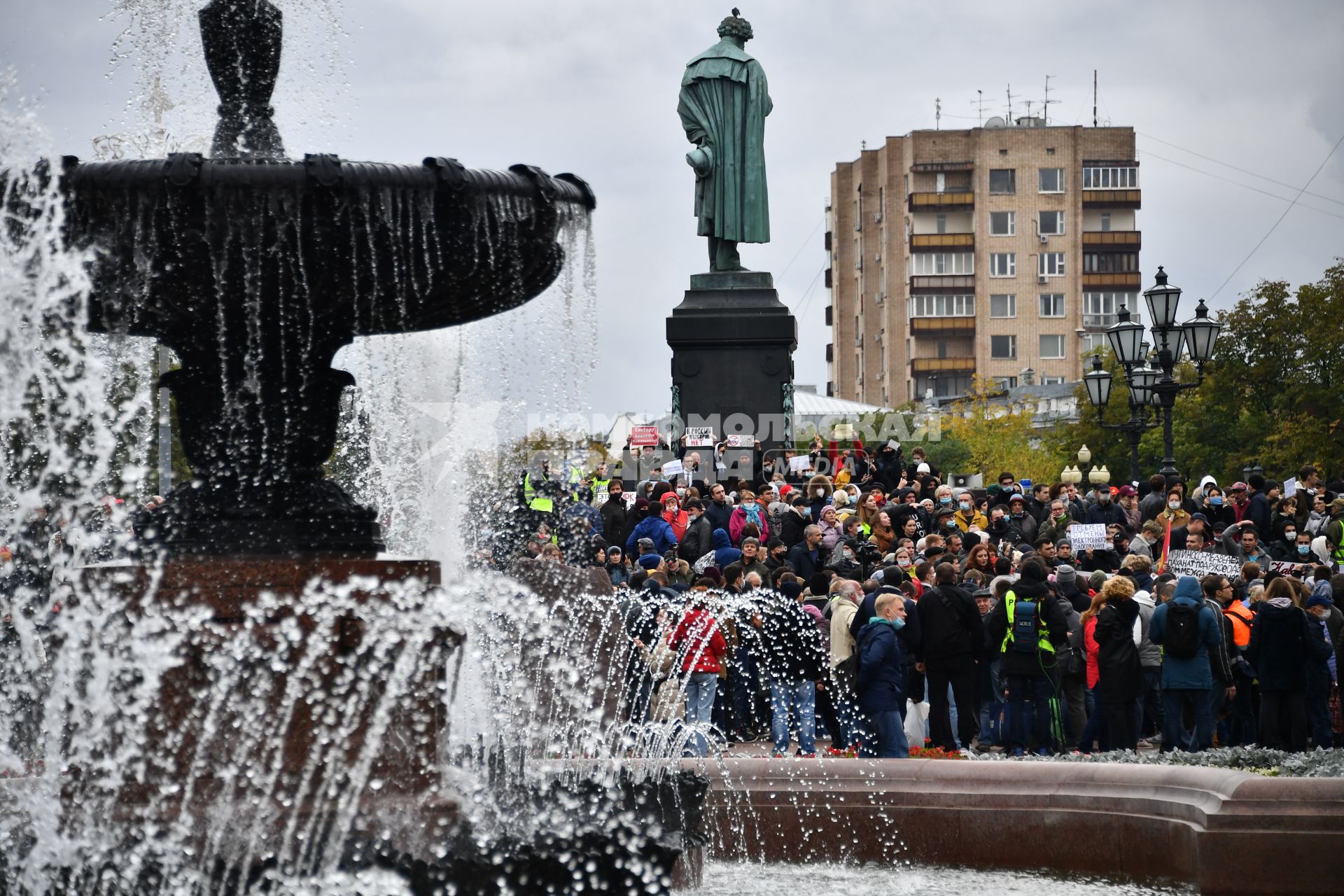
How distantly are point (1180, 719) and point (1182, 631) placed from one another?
639 millimetres

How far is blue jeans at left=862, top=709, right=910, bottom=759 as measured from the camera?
11.7m

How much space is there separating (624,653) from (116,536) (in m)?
5.08

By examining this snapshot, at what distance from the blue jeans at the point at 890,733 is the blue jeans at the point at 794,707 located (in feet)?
1.43

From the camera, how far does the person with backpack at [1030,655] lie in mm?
13086

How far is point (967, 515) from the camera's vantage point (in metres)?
19.2

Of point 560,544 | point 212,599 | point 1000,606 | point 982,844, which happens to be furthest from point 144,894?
point 560,544

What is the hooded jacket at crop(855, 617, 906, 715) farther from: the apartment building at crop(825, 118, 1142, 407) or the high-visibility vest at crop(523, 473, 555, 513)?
the apartment building at crop(825, 118, 1142, 407)

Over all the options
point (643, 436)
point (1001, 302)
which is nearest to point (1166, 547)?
point (643, 436)

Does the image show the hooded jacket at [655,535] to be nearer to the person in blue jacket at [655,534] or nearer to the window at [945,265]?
the person in blue jacket at [655,534]

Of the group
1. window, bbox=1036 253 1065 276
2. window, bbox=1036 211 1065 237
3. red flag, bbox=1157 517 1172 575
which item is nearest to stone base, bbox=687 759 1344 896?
red flag, bbox=1157 517 1172 575

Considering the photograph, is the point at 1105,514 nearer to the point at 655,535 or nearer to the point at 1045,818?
the point at 655,535

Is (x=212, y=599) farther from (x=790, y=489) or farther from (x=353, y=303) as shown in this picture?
(x=790, y=489)

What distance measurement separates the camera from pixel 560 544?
16281 millimetres

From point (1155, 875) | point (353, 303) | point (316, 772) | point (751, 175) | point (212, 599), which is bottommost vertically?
point (1155, 875)
